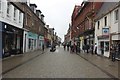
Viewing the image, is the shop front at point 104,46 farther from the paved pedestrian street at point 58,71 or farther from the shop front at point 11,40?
the shop front at point 11,40

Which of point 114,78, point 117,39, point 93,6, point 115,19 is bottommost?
point 114,78

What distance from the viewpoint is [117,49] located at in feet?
75.9

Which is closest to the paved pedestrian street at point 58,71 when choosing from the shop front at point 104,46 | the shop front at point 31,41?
the shop front at point 104,46

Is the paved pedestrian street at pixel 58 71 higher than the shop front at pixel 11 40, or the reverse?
the shop front at pixel 11 40

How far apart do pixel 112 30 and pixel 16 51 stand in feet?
39.5

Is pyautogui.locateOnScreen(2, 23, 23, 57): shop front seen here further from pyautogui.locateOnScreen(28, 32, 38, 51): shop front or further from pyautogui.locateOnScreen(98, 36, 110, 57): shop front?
pyautogui.locateOnScreen(98, 36, 110, 57): shop front

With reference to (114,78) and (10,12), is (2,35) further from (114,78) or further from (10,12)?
(114,78)

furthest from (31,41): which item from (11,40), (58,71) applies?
(58,71)

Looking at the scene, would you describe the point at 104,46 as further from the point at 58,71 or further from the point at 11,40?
the point at 58,71

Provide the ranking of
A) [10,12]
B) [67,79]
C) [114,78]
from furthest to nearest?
[10,12] → [114,78] → [67,79]

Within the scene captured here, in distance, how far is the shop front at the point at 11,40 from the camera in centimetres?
2422

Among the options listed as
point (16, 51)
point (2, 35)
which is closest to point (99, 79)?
point (2, 35)

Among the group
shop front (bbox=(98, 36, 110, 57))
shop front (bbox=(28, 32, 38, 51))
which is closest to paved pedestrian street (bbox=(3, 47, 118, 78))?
shop front (bbox=(98, 36, 110, 57))

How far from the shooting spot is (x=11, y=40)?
27.3 m
